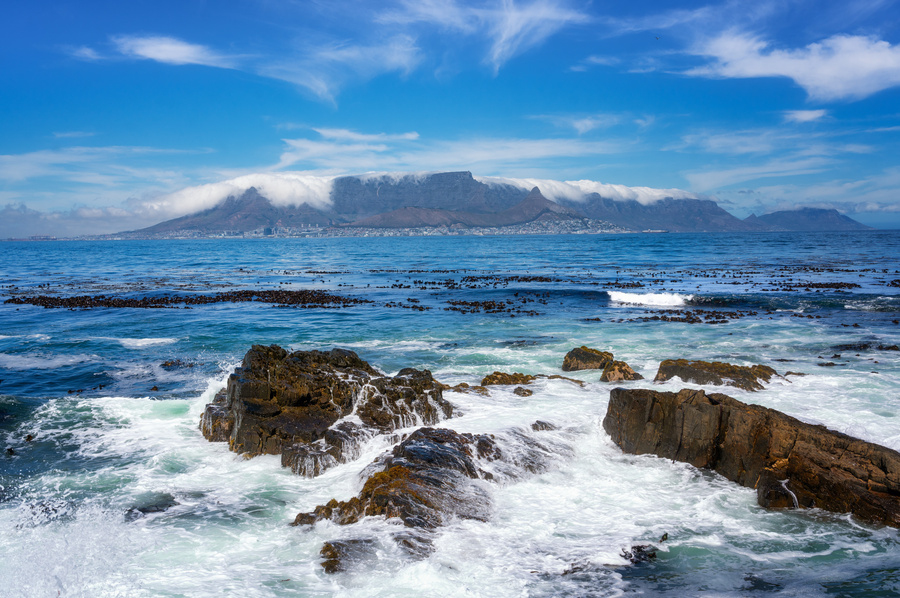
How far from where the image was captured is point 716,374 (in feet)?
56.0

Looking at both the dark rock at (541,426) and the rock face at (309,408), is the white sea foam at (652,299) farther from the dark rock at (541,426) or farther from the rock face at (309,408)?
the rock face at (309,408)

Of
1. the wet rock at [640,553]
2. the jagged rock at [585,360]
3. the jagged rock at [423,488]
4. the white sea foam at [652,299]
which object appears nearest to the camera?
the wet rock at [640,553]

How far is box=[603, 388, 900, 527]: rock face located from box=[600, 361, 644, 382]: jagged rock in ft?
15.7

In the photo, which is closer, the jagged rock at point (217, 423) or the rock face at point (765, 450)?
the rock face at point (765, 450)

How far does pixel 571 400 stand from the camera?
52.6 feet

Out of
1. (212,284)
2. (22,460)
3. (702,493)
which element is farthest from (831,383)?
(212,284)

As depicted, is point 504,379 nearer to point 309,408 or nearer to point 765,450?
point 309,408

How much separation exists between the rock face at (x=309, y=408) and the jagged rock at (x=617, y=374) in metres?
6.32

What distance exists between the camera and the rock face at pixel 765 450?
9844 mm

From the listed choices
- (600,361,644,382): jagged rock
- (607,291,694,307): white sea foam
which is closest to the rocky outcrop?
(600,361,644,382): jagged rock

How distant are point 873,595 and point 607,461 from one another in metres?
5.35

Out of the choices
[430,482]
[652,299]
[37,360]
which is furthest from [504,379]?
[652,299]

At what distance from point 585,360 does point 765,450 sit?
928 cm

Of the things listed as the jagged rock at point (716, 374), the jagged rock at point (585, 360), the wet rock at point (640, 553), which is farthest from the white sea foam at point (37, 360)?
the jagged rock at point (716, 374)
